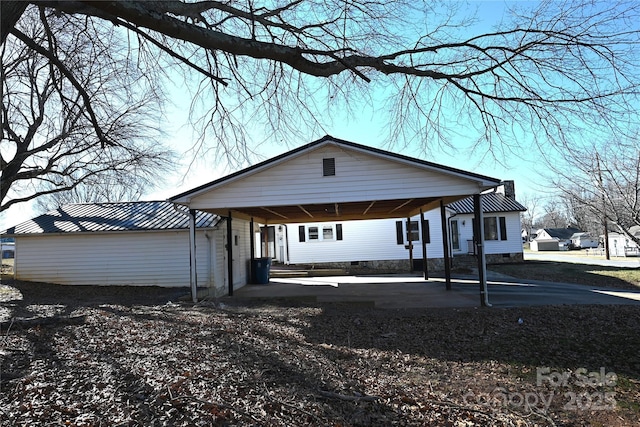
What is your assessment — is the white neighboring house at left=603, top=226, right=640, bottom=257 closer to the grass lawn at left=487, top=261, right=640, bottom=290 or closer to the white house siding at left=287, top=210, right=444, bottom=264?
the grass lawn at left=487, top=261, right=640, bottom=290

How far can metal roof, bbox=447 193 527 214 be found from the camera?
2286 centimetres

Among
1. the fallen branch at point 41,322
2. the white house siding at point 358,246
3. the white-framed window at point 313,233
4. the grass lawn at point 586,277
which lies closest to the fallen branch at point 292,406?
the fallen branch at point 41,322

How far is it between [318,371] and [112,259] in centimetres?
1256

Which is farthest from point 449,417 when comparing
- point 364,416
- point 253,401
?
point 253,401

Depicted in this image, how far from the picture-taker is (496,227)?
23.2 meters

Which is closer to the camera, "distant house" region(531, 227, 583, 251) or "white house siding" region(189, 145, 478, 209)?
"white house siding" region(189, 145, 478, 209)

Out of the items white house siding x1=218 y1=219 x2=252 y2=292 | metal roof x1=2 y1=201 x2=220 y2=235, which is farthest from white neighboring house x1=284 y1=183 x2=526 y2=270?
metal roof x1=2 y1=201 x2=220 y2=235

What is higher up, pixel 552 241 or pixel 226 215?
pixel 226 215

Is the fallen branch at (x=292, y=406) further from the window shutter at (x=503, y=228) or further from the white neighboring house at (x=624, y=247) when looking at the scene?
the white neighboring house at (x=624, y=247)

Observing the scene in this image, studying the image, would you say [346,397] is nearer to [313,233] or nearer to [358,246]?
[358,246]

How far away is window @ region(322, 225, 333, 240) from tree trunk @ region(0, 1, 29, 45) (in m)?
18.7

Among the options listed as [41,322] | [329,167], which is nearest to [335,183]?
[329,167]

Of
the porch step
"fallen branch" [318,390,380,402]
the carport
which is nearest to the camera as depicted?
"fallen branch" [318,390,380,402]

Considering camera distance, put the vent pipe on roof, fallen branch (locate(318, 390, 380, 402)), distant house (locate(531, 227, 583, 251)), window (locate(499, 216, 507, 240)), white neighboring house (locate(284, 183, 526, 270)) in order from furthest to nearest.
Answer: distant house (locate(531, 227, 583, 251)) < the vent pipe on roof < window (locate(499, 216, 507, 240)) < white neighboring house (locate(284, 183, 526, 270)) < fallen branch (locate(318, 390, 380, 402))
